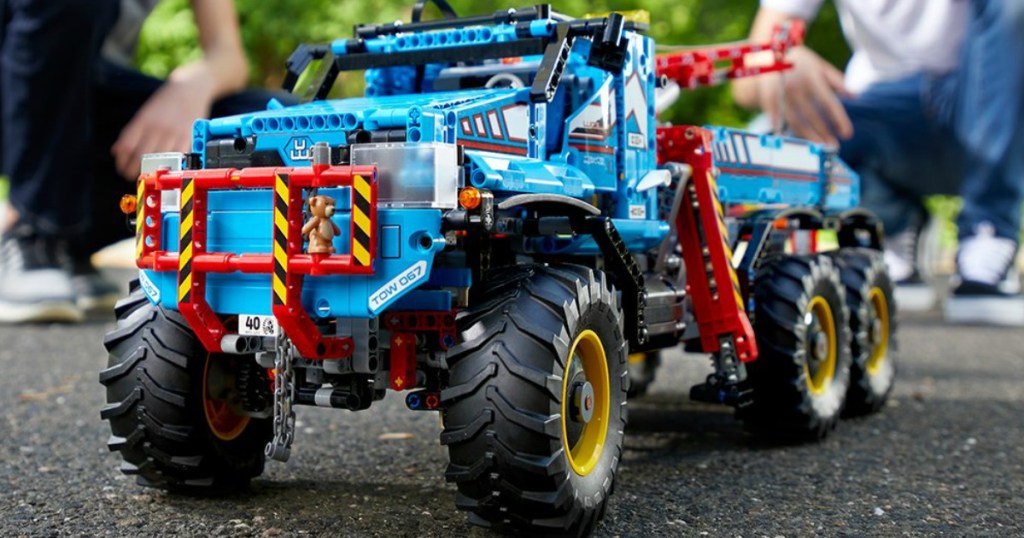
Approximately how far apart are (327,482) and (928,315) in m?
10.3

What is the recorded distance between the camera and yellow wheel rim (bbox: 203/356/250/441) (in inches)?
203

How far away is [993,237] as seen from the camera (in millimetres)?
13109

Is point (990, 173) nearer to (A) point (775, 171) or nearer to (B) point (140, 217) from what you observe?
(A) point (775, 171)

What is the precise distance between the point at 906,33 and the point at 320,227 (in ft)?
34.7

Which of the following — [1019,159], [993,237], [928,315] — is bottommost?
[928,315]

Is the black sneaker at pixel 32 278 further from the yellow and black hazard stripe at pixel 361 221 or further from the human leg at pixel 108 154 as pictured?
the yellow and black hazard stripe at pixel 361 221

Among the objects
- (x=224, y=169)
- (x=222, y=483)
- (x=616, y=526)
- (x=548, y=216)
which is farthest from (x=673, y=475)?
(x=224, y=169)

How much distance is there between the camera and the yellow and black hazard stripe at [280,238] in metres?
4.41

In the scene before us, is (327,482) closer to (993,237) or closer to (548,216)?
(548,216)

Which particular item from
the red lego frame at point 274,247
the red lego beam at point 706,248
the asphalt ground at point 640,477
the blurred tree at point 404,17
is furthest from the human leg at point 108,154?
the blurred tree at point 404,17

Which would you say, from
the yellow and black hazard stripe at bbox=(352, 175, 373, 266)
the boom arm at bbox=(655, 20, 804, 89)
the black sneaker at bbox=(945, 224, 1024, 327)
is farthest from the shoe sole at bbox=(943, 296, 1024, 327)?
the yellow and black hazard stripe at bbox=(352, 175, 373, 266)

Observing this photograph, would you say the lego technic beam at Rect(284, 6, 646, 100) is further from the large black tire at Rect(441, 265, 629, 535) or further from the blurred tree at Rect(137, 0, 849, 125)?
the blurred tree at Rect(137, 0, 849, 125)

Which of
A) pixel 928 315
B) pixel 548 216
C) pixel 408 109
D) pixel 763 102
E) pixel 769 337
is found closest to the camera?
pixel 408 109

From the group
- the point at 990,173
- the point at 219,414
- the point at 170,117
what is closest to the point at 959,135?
the point at 990,173
